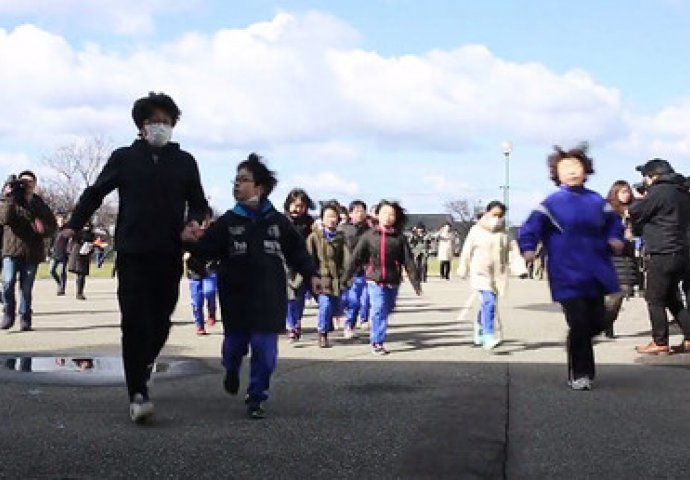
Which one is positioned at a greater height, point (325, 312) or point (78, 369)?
point (325, 312)

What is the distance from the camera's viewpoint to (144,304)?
18.4 ft

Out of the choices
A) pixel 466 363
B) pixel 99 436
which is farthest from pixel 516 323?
pixel 99 436

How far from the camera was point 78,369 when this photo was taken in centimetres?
781

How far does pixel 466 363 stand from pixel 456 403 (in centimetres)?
233

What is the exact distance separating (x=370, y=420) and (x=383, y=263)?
405cm

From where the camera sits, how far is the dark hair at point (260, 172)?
6.21 m

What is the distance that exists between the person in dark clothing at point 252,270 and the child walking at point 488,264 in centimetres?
405

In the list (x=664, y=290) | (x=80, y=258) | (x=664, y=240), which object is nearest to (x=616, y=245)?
(x=664, y=240)

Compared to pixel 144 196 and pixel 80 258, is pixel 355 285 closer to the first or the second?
pixel 144 196

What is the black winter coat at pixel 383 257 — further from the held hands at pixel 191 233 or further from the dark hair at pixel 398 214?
the held hands at pixel 191 233

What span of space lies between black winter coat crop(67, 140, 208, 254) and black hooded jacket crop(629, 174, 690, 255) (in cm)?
516

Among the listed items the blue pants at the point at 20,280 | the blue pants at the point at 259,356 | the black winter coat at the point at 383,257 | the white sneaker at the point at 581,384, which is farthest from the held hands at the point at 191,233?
the blue pants at the point at 20,280

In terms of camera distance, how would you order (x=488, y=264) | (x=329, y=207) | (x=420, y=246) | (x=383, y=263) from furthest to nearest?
(x=420, y=246) < (x=329, y=207) < (x=488, y=264) < (x=383, y=263)

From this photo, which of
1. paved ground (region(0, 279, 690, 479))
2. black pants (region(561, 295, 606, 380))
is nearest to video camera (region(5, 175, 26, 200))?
paved ground (region(0, 279, 690, 479))
